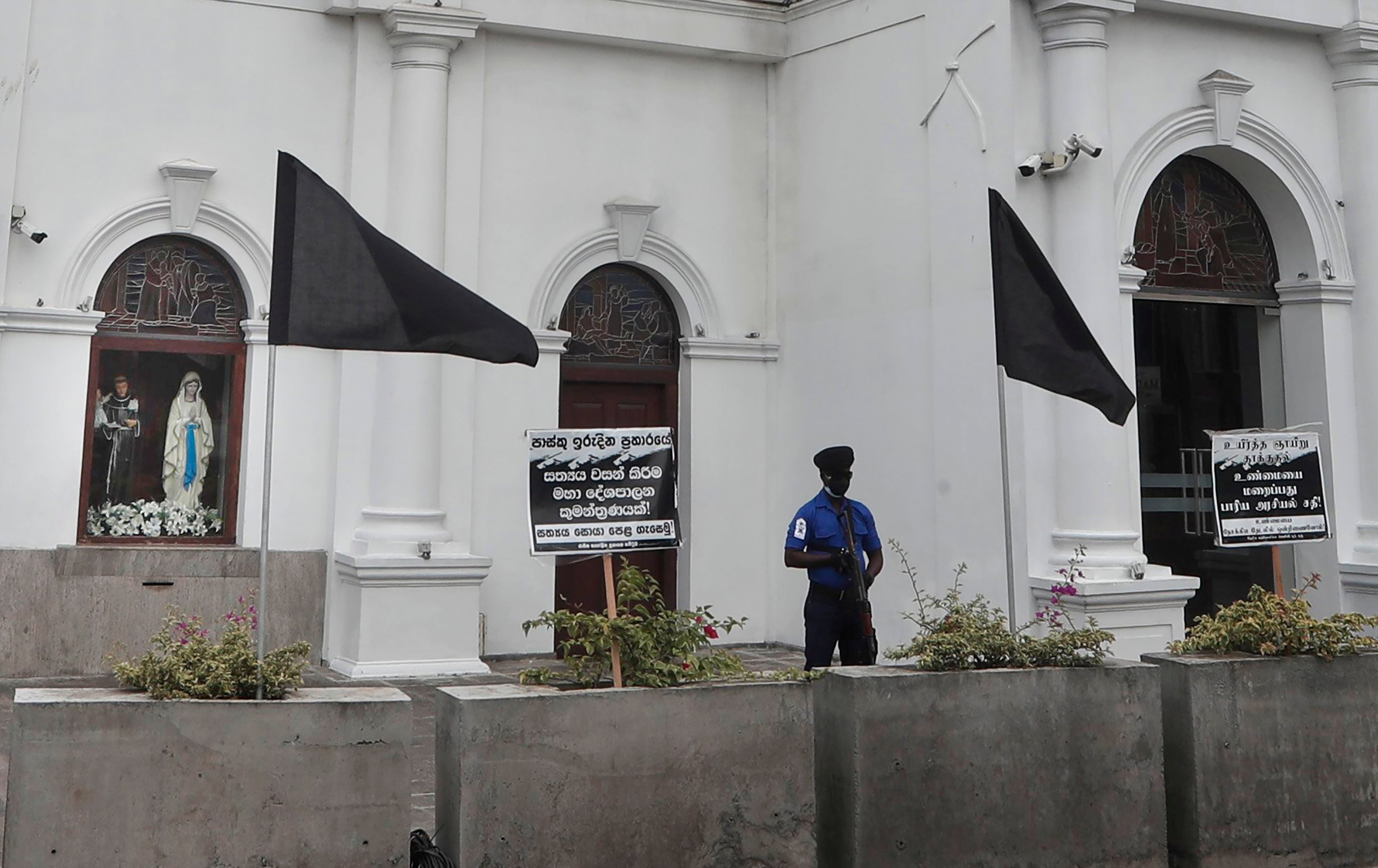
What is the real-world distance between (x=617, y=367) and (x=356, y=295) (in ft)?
23.0

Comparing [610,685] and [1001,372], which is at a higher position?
[1001,372]

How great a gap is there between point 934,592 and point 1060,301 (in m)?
4.58

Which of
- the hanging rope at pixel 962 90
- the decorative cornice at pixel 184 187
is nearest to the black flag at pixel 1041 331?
the hanging rope at pixel 962 90

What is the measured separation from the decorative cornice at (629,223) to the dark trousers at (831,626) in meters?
5.11

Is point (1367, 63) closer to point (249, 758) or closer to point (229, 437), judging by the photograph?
point (229, 437)

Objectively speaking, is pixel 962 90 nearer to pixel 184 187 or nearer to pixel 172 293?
pixel 184 187

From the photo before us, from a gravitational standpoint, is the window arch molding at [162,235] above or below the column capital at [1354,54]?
below

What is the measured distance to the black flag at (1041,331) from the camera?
6.65 meters

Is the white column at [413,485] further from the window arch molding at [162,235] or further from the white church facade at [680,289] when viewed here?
the window arch molding at [162,235]

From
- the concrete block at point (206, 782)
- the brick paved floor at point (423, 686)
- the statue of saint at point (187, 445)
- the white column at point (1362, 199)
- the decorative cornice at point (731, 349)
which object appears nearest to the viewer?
the concrete block at point (206, 782)

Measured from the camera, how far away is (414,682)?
411 inches

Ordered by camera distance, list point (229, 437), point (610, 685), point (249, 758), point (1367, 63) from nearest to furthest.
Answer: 1. point (249, 758)
2. point (610, 685)
3. point (229, 437)
4. point (1367, 63)

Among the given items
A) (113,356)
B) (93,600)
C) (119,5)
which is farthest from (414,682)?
(119,5)

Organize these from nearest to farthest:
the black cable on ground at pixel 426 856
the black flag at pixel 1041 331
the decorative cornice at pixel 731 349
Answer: the black cable on ground at pixel 426 856 < the black flag at pixel 1041 331 < the decorative cornice at pixel 731 349
